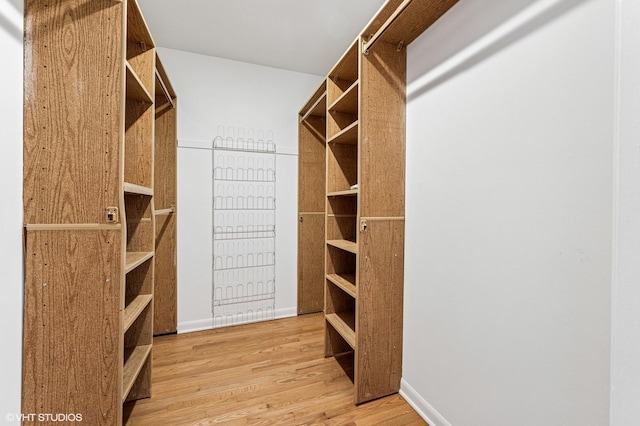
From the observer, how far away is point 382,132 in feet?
5.31

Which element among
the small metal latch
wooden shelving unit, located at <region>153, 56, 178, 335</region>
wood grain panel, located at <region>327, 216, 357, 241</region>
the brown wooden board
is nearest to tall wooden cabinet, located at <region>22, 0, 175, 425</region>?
the small metal latch

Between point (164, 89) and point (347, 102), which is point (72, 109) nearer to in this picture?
point (164, 89)

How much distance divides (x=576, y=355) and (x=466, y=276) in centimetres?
46

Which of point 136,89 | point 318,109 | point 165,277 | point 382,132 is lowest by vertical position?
point 165,277

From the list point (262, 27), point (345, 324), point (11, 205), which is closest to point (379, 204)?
point (345, 324)

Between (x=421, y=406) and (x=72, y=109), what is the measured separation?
90.6 inches

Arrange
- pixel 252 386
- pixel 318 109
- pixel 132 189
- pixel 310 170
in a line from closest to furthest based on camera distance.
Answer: pixel 132 189 → pixel 252 386 → pixel 318 109 → pixel 310 170

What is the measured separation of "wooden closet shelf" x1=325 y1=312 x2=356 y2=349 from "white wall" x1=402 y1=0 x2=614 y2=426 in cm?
44

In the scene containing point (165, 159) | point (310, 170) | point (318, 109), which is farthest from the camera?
point (310, 170)

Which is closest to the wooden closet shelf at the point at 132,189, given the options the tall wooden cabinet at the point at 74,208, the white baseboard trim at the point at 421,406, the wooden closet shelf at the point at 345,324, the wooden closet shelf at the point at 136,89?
the tall wooden cabinet at the point at 74,208

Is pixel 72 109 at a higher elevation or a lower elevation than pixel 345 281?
higher

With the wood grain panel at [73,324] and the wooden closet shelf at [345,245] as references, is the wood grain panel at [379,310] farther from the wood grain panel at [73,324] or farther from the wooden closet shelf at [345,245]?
the wood grain panel at [73,324]

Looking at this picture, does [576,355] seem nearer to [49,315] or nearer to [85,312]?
[85,312]

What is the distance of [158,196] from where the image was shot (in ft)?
7.77
